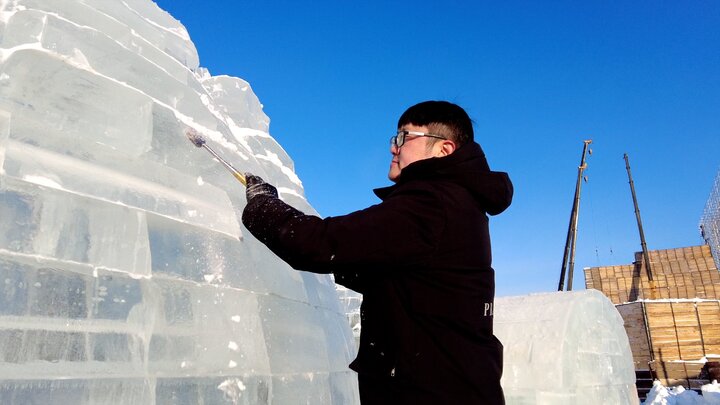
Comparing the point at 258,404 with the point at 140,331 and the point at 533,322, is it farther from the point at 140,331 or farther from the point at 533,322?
the point at 533,322

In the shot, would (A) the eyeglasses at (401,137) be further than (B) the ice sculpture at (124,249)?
Yes

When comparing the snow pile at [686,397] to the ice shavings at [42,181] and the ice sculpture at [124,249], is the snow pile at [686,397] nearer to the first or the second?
Result: the ice sculpture at [124,249]

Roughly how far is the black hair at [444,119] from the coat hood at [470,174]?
3.6 inches

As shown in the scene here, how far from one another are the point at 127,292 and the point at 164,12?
2213 mm

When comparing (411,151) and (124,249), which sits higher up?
(411,151)

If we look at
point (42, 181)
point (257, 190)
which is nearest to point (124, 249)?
point (42, 181)

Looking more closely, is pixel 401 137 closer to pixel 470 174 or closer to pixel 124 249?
pixel 470 174

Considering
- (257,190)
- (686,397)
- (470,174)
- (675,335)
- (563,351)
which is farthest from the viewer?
(675,335)

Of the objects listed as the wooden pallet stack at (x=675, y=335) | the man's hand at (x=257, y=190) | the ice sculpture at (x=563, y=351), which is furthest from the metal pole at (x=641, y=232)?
the man's hand at (x=257, y=190)

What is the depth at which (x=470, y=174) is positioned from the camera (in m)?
1.55

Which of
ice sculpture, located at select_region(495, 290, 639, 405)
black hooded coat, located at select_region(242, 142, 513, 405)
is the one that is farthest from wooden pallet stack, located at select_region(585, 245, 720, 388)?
black hooded coat, located at select_region(242, 142, 513, 405)

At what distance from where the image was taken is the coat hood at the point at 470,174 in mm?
1540

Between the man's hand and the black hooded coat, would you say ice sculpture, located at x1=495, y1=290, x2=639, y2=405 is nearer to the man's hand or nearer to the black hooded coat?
the black hooded coat

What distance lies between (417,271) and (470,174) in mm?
328
